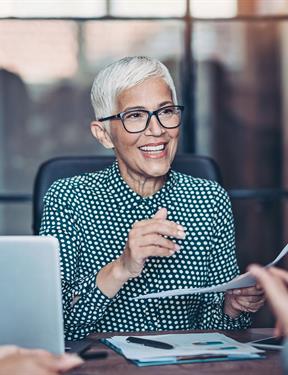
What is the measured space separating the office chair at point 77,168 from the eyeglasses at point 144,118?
247mm

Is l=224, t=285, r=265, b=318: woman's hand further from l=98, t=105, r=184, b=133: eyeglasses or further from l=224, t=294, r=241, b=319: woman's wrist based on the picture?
l=98, t=105, r=184, b=133: eyeglasses

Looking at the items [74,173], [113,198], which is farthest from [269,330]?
[74,173]

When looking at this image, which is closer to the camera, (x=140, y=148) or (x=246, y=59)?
(x=140, y=148)

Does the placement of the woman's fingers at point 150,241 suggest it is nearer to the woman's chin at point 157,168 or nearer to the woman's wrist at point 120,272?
the woman's wrist at point 120,272

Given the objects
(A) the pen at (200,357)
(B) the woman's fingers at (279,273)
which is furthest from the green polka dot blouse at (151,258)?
(B) the woman's fingers at (279,273)

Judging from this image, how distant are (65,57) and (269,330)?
1976mm

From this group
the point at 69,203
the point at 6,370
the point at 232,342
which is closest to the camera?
the point at 6,370

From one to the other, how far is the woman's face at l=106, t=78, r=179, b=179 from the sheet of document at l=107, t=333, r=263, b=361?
20.4 inches

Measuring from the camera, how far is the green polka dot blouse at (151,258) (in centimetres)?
234

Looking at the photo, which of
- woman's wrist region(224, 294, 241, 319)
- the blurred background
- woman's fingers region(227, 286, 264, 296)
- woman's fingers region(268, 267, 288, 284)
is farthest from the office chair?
the blurred background

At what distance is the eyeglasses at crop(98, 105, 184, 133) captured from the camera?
239cm

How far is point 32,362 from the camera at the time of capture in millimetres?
1513

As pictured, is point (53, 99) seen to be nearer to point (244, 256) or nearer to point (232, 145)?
point (232, 145)

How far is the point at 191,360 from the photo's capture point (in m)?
1.79
